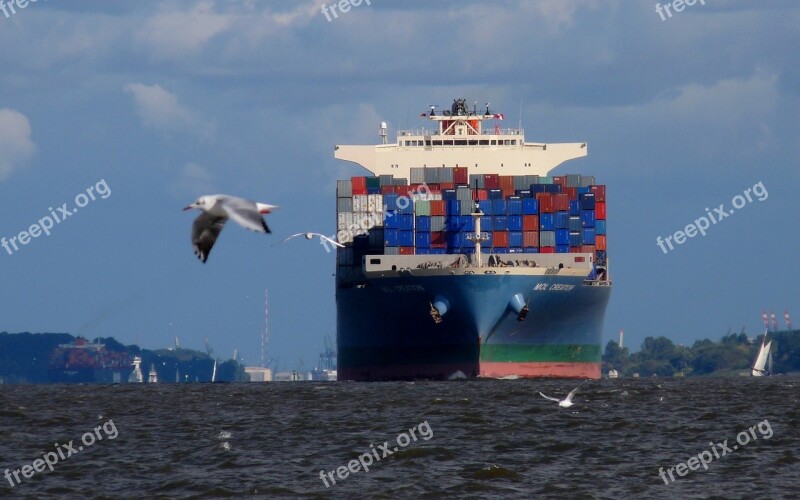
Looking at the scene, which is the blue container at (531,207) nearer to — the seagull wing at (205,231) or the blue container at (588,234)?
the blue container at (588,234)

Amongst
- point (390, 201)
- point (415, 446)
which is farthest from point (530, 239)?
point (415, 446)

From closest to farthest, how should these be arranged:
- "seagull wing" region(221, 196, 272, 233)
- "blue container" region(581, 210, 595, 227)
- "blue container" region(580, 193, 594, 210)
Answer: "seagull wing" region(221, 196, 272, 233)
"blue container" region(581, 210, 595, 227)
"blue container" region(580, 193, 594, 210)

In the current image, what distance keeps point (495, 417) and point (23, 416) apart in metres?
16.5

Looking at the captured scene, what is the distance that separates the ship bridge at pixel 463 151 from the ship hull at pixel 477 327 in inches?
473

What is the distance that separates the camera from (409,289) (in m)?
82.4

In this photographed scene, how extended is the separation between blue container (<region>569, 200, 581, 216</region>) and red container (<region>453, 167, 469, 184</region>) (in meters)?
6.42

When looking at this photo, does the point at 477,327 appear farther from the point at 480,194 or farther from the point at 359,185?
the point at 359,185

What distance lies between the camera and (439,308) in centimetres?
8012

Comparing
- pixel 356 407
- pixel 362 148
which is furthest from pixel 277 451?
pixel 362 148

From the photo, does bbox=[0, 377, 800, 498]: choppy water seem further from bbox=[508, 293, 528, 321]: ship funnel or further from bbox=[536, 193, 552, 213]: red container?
bbox=[536, 193, 552, 213]: red container

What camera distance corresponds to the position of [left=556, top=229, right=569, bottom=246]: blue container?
8612cm

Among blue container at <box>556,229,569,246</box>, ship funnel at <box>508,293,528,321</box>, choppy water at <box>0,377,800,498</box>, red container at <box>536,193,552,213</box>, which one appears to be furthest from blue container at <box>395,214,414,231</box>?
choppy water at <box>0,377,800,498</box>

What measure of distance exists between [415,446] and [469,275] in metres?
39.6

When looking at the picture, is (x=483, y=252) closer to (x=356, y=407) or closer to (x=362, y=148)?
(x=362, y=148)
